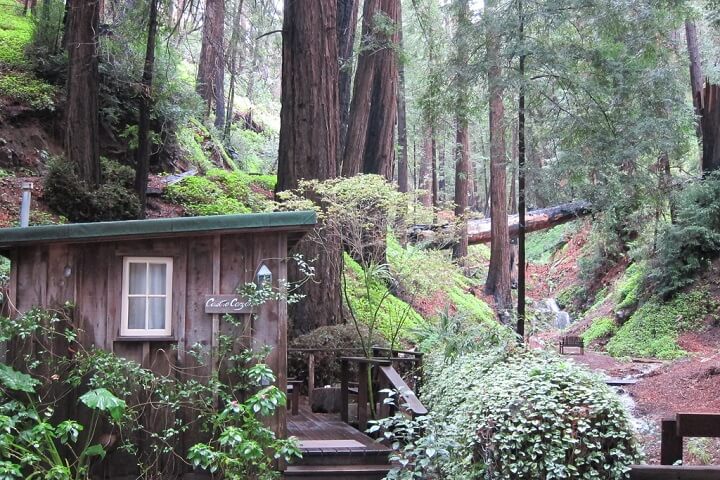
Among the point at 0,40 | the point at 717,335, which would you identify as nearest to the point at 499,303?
the point at 717,335

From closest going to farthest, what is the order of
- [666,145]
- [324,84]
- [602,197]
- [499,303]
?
[324,84] → [666,145] → [602,197] → [499,303]

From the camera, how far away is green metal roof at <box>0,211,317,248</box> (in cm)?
617

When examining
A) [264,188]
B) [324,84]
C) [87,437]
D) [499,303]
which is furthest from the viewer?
[499,303]

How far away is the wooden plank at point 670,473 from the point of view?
5020mm

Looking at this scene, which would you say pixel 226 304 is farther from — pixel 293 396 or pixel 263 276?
pixel 293 396

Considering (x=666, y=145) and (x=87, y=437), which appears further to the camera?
(x=666, y=145)

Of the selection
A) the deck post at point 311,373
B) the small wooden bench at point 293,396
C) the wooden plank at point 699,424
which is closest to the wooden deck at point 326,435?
the small wooden bench at point 293,396

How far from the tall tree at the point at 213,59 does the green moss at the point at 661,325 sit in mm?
12312

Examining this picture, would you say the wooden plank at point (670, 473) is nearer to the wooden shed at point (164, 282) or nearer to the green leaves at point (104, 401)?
the wooden shed at point (164, 282)

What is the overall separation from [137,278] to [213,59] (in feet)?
60.7

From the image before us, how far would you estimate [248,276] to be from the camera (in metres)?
6.61

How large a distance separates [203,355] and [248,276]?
0.83m

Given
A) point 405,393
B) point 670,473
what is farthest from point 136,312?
point 670,473

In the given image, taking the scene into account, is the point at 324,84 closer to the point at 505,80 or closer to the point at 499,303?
the point at 505,80
